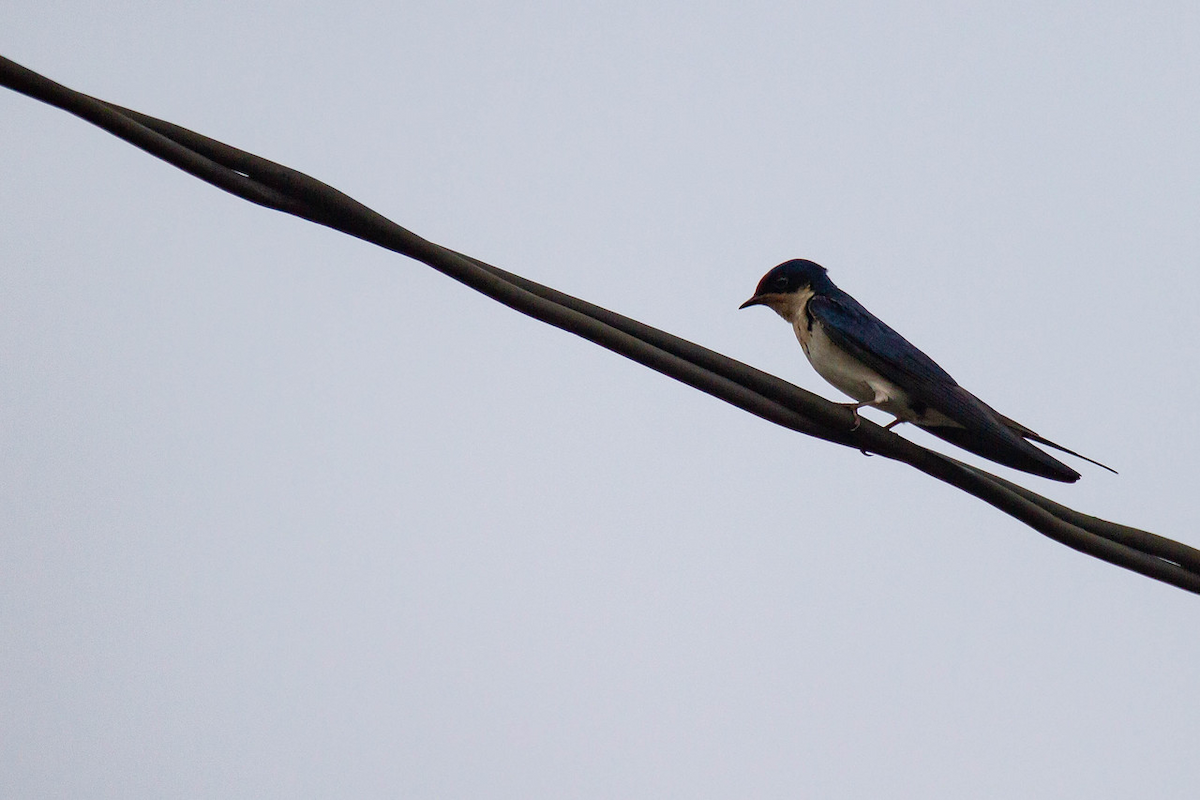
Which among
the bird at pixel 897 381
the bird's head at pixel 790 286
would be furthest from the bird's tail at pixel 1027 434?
the bird's head at pixel 790 286

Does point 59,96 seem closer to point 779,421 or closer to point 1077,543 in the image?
point 779,421

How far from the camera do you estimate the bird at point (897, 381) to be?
3877 millimetres

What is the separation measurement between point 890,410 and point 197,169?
9.55ft

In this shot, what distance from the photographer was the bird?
3877 mm

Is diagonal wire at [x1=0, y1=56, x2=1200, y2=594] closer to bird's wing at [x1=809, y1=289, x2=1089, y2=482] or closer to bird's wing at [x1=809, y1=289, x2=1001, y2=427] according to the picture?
bird's wing at [x1=809, y1=289, x2=1089, y2=482]

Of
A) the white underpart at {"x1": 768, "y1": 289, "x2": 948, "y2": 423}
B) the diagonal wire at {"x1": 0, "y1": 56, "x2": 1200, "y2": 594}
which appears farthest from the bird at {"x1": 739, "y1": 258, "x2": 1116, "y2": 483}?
the diagonal wire at {"x1": 0, "y1": 56, "x2": 1200, "y2": 594}

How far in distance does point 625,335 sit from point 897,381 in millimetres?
2031

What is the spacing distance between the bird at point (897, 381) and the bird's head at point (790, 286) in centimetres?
1

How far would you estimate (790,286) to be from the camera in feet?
17.6

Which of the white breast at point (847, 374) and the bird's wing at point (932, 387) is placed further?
the white breast at point (847, 374)

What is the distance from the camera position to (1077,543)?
2.69 meters

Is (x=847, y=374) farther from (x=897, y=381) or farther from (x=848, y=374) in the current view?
(x=897, y=381)

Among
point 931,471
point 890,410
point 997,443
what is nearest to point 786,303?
point 890,410

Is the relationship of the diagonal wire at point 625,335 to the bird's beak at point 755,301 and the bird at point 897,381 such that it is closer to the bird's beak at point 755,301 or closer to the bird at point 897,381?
the bird at point 897,381
